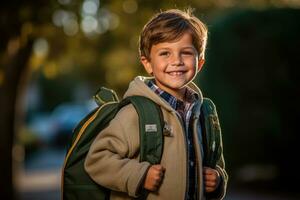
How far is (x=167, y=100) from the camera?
10.6 ft

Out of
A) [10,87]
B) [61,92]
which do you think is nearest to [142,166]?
[10,87]

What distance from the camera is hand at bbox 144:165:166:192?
294cm

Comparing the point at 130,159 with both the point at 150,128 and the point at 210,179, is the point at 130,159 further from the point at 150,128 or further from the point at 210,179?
the point at 210,179

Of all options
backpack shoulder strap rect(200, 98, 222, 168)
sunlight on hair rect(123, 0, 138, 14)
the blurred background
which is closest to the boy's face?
backpack shoulder strap rect(200, 98, 222, 168)

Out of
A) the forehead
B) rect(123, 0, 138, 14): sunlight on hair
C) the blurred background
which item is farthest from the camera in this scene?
rect(123, 0, 138, 14): sunlight on hair

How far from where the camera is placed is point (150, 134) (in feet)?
9.78

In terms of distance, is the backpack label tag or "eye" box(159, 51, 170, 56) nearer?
the backpack label tag

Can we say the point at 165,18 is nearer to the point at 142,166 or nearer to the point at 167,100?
the point at 167,100

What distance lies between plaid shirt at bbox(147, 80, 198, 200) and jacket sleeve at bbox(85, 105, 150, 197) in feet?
0.81

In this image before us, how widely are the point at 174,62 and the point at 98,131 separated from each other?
0.53 metres

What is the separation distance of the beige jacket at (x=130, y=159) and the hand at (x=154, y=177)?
26 millimetres

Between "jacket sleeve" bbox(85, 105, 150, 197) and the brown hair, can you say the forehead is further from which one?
"jacket sleeve" bbox(85, 105, 150, 197)

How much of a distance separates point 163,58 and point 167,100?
0.22 m

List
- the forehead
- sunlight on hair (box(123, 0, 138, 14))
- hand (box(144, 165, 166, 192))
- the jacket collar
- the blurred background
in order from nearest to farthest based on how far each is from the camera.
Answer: hand (box(144, 165, 166, 192)), the jacket collar, the forehead, the blurred background, sunlight on hair (box(123, 0, 138, 14))
